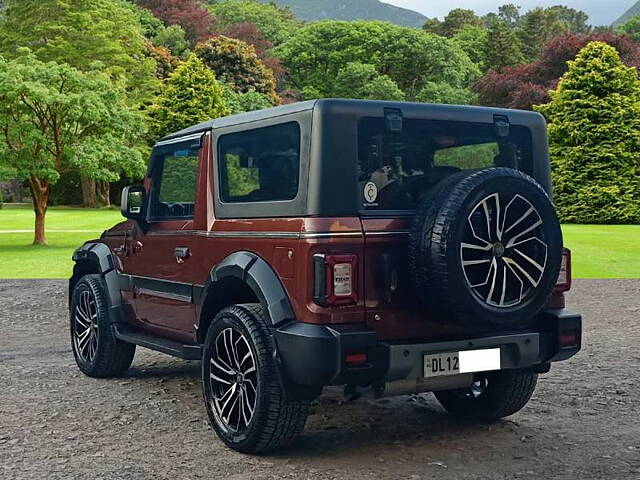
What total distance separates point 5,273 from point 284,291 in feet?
47.8

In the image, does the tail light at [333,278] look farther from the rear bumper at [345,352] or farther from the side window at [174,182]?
the side window at [174,182]

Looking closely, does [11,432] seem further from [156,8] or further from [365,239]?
[156,8]

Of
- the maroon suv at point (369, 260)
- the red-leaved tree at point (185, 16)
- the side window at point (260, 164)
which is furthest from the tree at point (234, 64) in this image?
the maroon suv at point (369, 260)

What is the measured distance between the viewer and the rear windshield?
15.5 feet

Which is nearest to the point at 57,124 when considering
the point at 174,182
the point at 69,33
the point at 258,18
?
the point at 174,182

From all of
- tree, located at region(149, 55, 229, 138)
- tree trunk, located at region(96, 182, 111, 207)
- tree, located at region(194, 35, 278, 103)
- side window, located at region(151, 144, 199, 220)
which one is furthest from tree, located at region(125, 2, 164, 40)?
side window, located at region(151, 144, 199, 220)

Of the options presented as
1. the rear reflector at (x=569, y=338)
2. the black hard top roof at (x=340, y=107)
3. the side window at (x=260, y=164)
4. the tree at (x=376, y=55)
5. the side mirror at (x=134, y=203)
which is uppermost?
the tree at (x=376, y=55)

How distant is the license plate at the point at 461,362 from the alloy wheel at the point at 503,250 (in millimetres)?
350

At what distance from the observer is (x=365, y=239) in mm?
4492

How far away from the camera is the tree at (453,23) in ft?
299

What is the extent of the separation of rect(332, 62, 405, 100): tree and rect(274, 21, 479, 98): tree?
8.56 ft

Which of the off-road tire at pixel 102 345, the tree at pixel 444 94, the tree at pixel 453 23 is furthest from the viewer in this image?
the tree at pixel 453 23

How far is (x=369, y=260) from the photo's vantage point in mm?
Result: 4504

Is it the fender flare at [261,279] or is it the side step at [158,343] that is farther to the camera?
the side step at [158,343]
